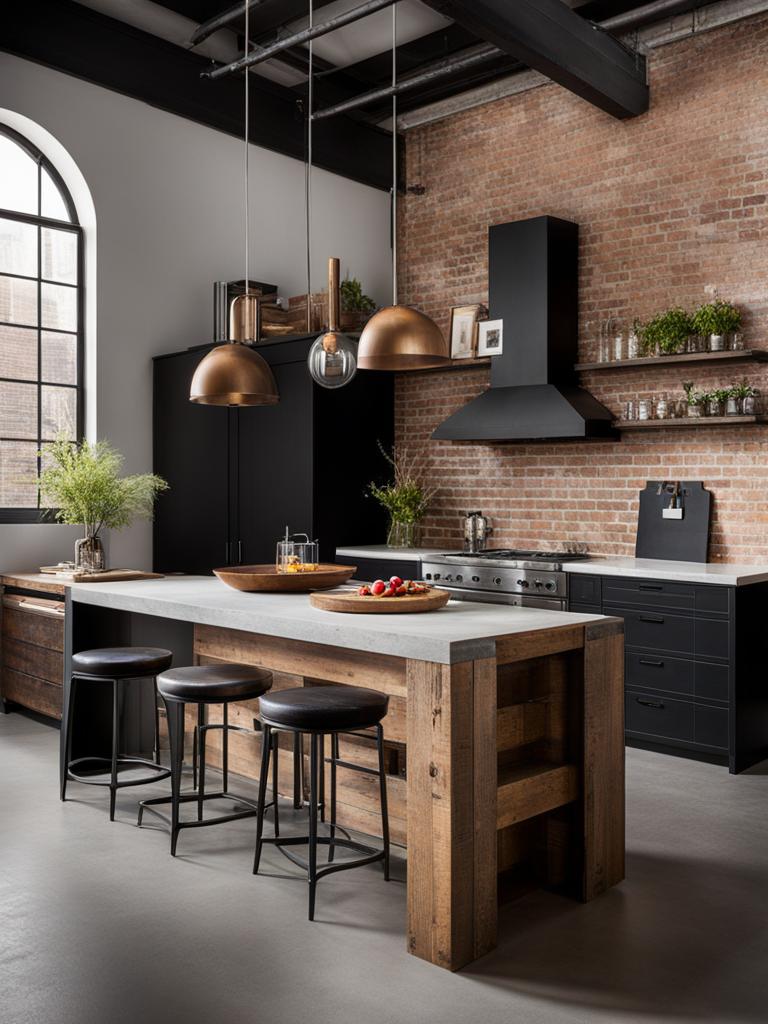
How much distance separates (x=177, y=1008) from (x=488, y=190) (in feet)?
19.9

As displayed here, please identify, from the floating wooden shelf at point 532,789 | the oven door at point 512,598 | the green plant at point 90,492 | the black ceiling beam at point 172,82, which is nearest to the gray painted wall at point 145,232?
the black ceiling beam at point 172,82

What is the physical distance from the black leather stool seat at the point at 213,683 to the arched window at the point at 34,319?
3.13 metres

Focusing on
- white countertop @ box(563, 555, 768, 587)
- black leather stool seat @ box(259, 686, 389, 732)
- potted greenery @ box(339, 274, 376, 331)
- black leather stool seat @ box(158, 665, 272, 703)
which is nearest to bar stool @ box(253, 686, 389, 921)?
black leather stool seat @ box(259, 686, 389, 732)

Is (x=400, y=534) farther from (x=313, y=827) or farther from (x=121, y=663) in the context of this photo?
(x=313, y=827)

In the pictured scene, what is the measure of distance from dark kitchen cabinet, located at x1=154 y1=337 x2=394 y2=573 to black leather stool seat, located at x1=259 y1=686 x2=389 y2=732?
3164 millimetres

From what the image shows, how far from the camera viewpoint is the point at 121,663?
13.0 ft

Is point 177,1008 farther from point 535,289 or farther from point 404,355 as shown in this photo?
point 535,289

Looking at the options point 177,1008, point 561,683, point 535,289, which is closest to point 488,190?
point 535,289

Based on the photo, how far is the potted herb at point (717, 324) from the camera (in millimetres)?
5480

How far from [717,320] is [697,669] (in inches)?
Answer: 80.7

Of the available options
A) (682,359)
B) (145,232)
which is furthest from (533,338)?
(145,232)

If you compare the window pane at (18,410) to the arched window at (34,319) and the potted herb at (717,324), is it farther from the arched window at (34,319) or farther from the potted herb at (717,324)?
the potted herb at (717,324)

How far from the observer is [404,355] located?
3.72 metres

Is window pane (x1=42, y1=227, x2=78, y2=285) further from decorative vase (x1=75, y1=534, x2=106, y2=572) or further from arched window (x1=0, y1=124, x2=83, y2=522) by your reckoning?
decorative vase (x1=75, y1=534, x2=106, y2=572)
